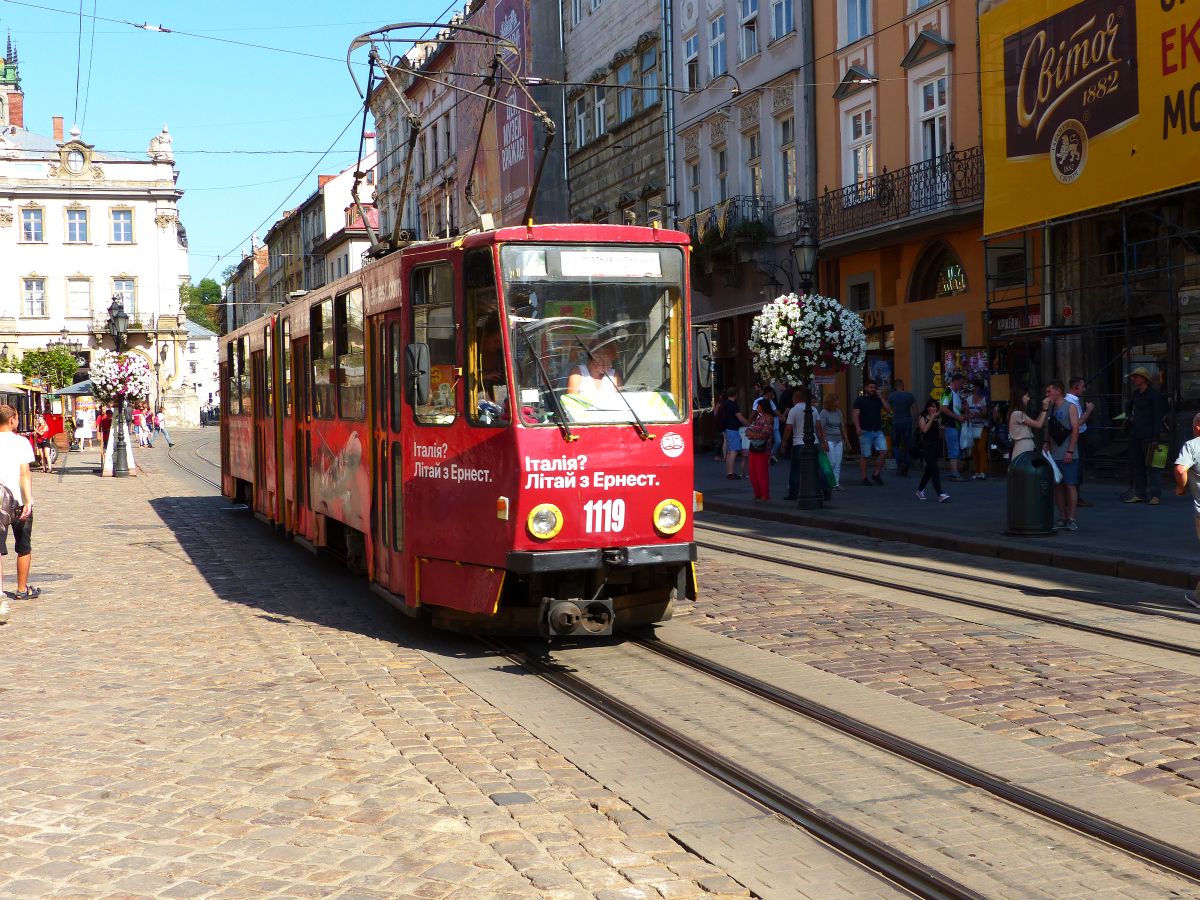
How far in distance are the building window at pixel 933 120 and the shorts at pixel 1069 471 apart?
426 inches

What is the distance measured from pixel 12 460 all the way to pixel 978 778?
Answer: 8.54 meters

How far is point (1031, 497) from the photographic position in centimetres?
1438

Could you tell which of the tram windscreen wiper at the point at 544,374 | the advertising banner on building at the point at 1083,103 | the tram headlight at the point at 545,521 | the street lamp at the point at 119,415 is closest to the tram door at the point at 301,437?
the tram windscreen wiper at the point at 544,374

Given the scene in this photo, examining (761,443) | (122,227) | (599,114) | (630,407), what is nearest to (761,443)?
(761,443)

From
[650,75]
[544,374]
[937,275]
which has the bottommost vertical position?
[544,374]

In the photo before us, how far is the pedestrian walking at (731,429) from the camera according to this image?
25781mm

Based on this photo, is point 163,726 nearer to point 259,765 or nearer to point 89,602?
point 259,765

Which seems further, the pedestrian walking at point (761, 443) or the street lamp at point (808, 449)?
the pedestrian walking at point (761, 443)

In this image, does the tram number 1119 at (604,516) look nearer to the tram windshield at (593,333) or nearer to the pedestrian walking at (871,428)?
the tram windshield at (593,333)

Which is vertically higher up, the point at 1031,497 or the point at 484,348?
the point at 484,348

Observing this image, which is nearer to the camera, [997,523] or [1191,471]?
[1191,471]

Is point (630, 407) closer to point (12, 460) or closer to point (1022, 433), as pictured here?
point (12, 460)

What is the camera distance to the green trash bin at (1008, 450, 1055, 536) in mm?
14414

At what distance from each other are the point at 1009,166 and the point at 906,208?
369 centimetres
